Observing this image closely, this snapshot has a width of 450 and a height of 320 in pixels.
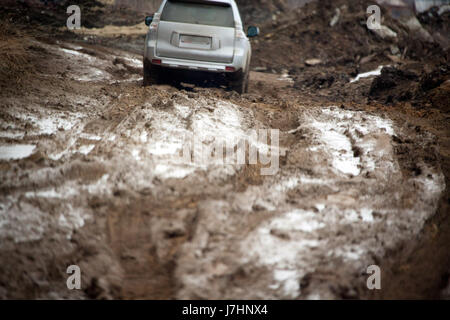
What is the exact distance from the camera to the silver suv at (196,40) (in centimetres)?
555

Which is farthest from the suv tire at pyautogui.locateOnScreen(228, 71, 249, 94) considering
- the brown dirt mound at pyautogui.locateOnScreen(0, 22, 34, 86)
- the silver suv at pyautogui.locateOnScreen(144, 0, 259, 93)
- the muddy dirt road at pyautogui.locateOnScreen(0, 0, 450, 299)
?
the brown dirt mound at pyautogui.locateOnScreen(0, 22, 34, 86)

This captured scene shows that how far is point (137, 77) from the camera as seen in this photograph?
295 inches

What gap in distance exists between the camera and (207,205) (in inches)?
112

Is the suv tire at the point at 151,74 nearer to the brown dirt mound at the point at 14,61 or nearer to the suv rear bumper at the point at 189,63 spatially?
the suv rear bumper at the point at 189,63

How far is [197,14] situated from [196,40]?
51cm

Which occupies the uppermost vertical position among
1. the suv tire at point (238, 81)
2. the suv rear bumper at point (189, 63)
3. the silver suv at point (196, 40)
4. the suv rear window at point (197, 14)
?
the suv rear window at point (197, 14)

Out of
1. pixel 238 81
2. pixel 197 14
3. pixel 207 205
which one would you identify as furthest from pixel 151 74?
pixel 207 205

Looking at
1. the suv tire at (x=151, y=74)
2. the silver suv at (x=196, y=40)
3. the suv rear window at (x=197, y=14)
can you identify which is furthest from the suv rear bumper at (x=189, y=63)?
the suv rear window at (x=197, y=14)

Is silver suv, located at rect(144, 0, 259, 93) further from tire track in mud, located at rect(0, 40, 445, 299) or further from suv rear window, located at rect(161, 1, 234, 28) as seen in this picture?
tire track in mud, located at rect(0, 40, 445, 299)

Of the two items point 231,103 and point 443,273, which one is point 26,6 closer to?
point 231,103

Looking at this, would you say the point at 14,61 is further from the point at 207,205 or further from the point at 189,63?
the point at 207,205

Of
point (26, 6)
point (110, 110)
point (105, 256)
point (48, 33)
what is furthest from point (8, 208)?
point (26, 6)

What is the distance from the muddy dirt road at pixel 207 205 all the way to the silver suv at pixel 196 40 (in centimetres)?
101

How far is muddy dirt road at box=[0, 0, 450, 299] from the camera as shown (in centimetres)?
225
